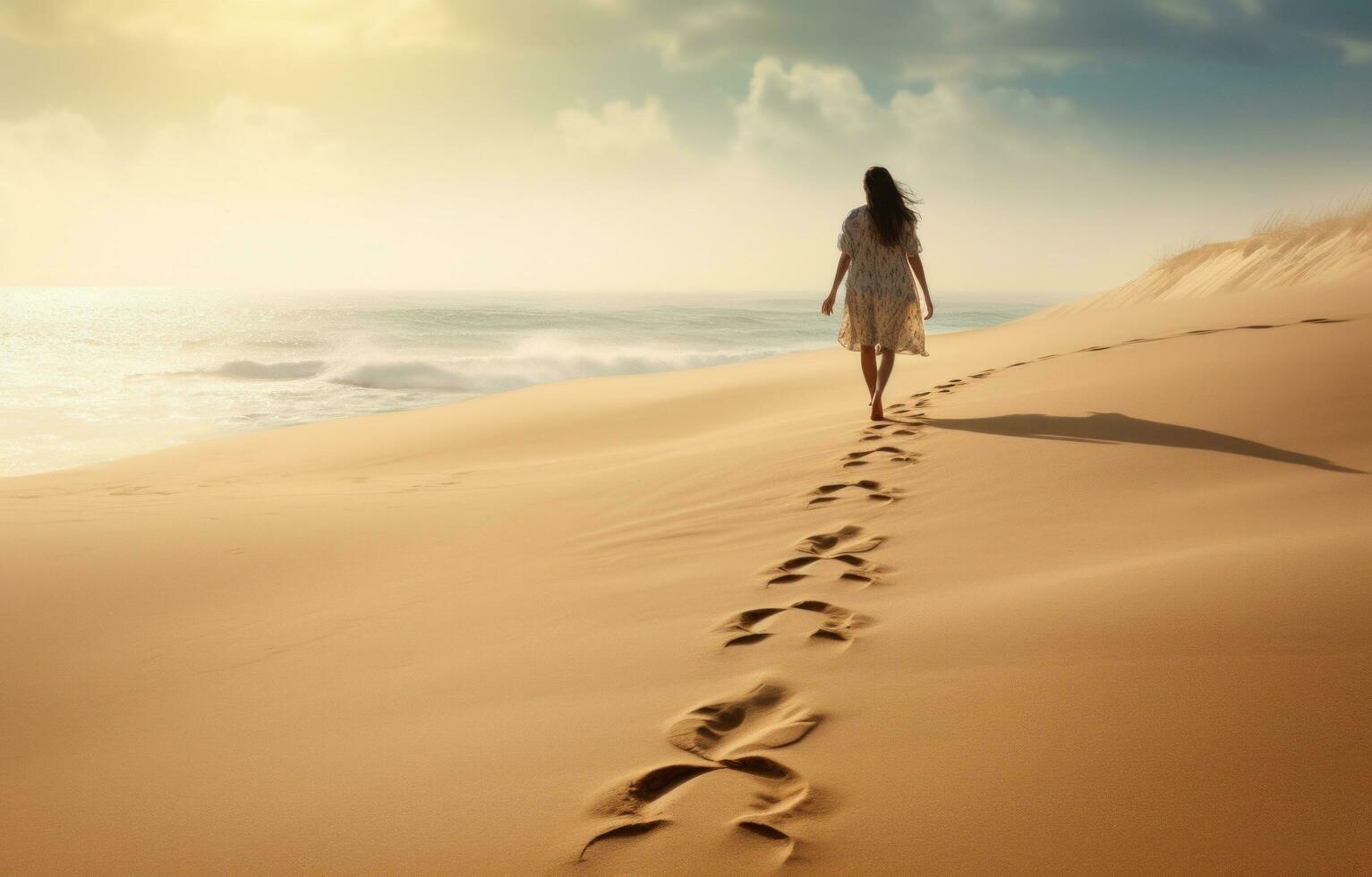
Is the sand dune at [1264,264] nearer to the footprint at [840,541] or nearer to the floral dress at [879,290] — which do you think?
the floral dress at [879,290]

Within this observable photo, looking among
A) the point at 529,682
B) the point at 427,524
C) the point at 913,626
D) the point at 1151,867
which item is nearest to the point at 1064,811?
the point at 1151,867

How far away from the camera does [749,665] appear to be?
2180 mm

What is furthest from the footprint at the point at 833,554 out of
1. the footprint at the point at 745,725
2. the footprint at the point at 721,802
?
the footprint at the point at 721,802

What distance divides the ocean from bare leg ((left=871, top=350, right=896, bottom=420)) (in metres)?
8.24

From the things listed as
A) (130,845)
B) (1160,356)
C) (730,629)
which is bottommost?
(130,845)

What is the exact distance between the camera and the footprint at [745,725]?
1775 millimetres

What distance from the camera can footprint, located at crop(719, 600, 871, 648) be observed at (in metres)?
2.34

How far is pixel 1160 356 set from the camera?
21.5 feet

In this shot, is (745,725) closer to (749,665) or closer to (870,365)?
(749,665)

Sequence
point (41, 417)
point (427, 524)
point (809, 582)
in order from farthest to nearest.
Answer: point (41, 417)
point (427, 524)
point (809, 582)

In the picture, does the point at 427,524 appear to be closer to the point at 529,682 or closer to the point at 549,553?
the point at 549,553

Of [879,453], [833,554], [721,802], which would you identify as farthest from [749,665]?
[879,453]

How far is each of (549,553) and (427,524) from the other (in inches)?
37.7

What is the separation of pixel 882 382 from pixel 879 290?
25.2 inches
